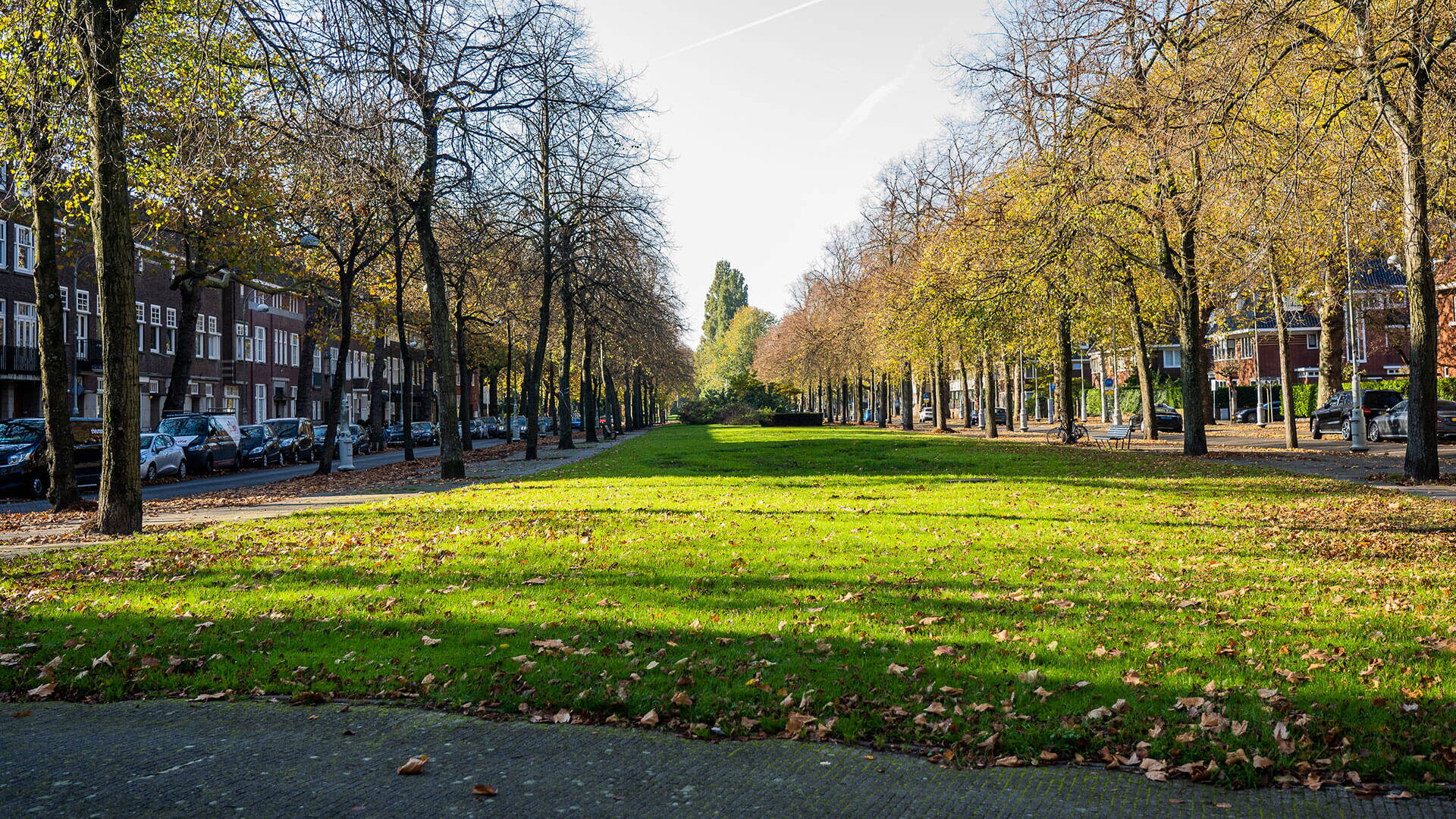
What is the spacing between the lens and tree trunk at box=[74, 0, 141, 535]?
40.5ft

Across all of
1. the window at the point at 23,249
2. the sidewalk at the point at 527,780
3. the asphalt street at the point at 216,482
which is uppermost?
the window at the point at 23,249

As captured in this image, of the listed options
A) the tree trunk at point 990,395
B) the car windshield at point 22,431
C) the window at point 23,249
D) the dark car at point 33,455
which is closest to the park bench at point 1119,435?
the tree trunk at point 990,395

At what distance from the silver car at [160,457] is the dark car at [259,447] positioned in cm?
517

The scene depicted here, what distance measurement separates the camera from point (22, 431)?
24562 mm

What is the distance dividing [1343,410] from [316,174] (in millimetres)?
40131

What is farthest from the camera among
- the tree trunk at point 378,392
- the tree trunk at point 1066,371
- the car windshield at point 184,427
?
the tree trunk at point 378,392

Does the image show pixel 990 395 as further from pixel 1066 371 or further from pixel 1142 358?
pixel 1142 358

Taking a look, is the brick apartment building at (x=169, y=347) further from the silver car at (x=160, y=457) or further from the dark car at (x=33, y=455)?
the dark car at (x=33, y=455)

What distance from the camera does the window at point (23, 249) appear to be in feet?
140

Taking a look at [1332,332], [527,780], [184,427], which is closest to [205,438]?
[184,427]

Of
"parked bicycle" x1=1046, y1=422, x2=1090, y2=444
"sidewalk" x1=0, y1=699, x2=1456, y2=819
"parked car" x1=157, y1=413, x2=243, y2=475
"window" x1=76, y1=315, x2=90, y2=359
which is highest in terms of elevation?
"window" x1=76, y1=315, x2=90, y2=359

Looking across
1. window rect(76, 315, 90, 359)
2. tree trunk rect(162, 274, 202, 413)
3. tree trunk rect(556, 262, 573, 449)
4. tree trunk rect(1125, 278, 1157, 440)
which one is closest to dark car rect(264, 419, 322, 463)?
tree trunk rect(162, 274, 202, 413)

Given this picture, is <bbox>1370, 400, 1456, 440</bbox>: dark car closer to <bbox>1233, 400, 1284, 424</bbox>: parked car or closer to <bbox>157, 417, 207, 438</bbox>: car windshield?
<bbox>1233, 400, 1284, 424</bbox>: parked car

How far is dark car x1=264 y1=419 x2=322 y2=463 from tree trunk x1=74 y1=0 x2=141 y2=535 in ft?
88.8
